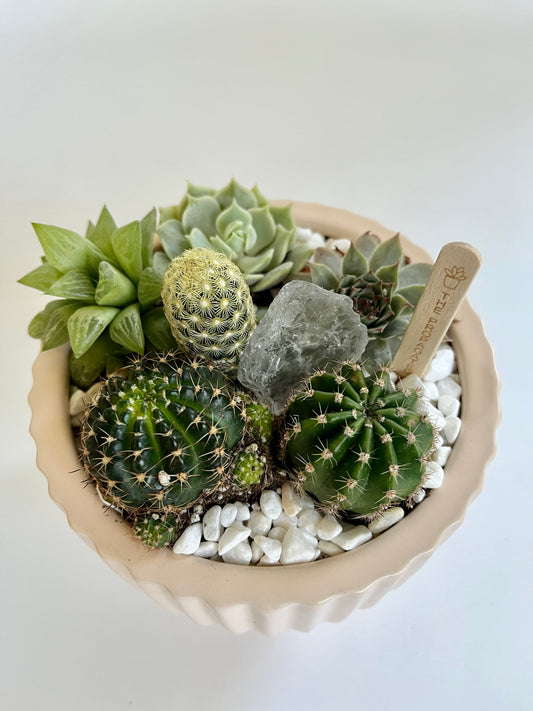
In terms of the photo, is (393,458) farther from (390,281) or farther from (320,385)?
(390,281)

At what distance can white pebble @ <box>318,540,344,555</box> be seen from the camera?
3.32 ft

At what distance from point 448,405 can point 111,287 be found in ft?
2.27

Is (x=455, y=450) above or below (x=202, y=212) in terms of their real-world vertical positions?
below

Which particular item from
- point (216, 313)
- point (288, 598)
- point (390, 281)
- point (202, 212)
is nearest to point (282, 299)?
point (216, 313)

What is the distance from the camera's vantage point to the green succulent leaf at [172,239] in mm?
1266

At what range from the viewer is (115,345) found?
1168mm

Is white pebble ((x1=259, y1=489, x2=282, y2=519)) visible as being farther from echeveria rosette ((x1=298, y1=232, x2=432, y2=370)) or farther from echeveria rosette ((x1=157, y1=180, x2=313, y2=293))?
echeveria rosette ((x1=157, y1=180, x2=313, y2=293))

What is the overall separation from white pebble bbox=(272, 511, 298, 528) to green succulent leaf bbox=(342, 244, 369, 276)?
A: 1.66ft

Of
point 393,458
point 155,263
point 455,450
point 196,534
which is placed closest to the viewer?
point 393,458

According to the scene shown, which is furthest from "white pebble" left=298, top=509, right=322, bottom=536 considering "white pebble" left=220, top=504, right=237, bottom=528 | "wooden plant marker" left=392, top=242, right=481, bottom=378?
"wooden plant marker" left=392, top=242, right=481, bottom=378

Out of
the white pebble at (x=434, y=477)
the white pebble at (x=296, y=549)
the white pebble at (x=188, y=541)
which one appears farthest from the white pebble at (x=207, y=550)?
the white pebble at (x=434, y=477)

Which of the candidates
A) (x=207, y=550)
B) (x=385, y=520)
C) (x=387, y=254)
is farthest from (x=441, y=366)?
(x=207, y=550)

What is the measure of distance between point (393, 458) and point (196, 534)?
0.37 meters

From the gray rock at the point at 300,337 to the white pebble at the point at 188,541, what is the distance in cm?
28
